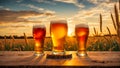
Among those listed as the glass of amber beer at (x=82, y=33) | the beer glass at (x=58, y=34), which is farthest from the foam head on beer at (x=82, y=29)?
the beer glass at (x=58, y=34)

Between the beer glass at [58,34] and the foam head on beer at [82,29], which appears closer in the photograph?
the beer glass at [58,34]

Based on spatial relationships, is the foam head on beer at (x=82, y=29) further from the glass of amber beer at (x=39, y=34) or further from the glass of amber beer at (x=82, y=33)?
the glass of amber beer at (x=39, y=34)

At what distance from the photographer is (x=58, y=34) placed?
2.69 metres

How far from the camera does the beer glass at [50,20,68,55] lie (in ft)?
8.77

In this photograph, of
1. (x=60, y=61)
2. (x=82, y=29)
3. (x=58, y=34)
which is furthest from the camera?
(x=82, y=29)

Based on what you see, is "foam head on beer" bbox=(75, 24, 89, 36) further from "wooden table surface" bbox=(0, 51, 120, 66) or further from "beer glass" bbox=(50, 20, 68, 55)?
"wooden table surface" bbox=(0, 51, 120, 66)

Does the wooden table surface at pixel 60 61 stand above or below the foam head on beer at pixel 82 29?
below

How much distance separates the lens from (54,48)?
275cm

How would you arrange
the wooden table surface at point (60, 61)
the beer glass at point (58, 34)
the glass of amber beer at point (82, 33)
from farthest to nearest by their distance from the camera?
the glass of amber beer at point (82, 33)
the beer glass at point (58, 34)
the wooden table surface at point (60, 61)

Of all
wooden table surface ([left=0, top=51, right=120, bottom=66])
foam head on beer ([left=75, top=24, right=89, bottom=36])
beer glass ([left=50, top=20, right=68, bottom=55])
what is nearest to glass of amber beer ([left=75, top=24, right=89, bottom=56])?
foam head on beer ([left=75, top=24, right=89, bottom=36])

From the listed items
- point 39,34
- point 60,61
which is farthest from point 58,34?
point 60,61

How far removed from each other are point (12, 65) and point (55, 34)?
2.47 feet

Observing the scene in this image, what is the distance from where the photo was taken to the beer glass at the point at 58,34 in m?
2.67

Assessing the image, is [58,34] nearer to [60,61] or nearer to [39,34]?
[39,34]
